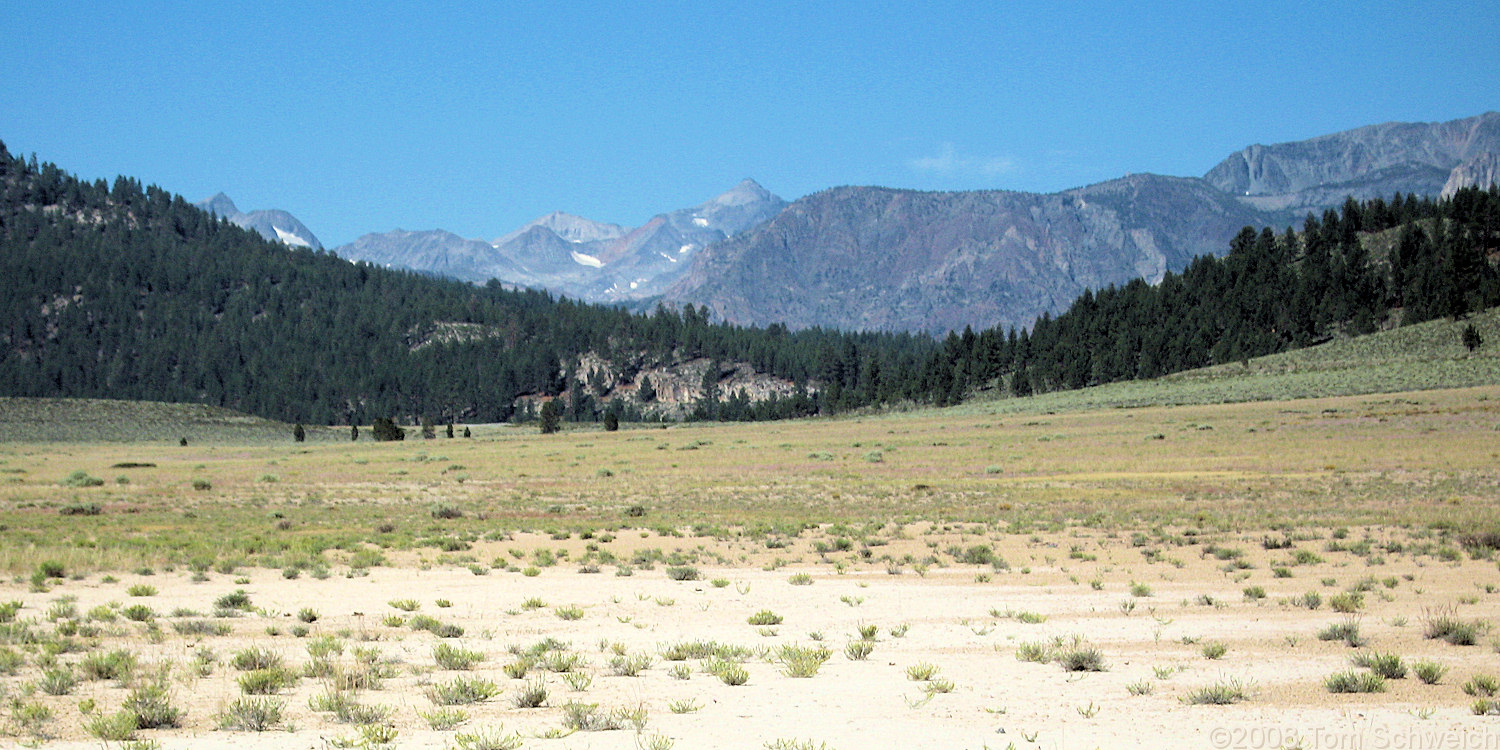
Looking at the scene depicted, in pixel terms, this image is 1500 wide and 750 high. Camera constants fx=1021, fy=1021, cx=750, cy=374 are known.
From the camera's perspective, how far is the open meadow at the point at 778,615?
31.1 feet

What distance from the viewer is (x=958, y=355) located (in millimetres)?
177625

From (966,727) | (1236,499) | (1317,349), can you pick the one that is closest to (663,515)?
(1236,499)

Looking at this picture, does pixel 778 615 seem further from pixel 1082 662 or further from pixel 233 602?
pixel 233 602

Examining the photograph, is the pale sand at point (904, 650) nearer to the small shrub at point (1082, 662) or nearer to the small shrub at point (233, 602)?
the small shrub at point (1082, 662)

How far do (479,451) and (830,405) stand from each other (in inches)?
3885

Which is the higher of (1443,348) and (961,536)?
(1443,348)

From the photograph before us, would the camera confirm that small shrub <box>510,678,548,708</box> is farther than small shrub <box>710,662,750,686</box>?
No

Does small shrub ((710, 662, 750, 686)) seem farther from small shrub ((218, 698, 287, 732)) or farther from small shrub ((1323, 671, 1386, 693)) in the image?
small shrub ((1323, 671, 1386, 693))

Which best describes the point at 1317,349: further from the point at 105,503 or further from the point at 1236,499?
the point at 105,503

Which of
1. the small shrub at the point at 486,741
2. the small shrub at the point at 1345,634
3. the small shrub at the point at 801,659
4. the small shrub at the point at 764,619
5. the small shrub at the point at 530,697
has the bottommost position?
the small shrub at the point at 764,619

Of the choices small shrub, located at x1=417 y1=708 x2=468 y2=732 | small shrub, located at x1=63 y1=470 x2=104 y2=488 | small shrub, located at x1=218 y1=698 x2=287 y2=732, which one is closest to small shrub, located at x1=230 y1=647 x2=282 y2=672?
small shrub, located at x1=218 y1=698 x2=287 y2=732

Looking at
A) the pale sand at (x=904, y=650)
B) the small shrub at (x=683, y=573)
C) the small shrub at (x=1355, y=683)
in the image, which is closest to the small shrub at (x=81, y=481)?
the pale sand at (x=904, y=650)

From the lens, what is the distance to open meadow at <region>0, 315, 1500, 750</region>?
373 inches

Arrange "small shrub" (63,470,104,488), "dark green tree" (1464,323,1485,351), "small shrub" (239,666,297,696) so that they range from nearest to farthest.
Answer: "small shrub" (239,666,297,696) → "small shrub" (63,470,104,488) → "dark green tree" (1464,323,1485,351)
